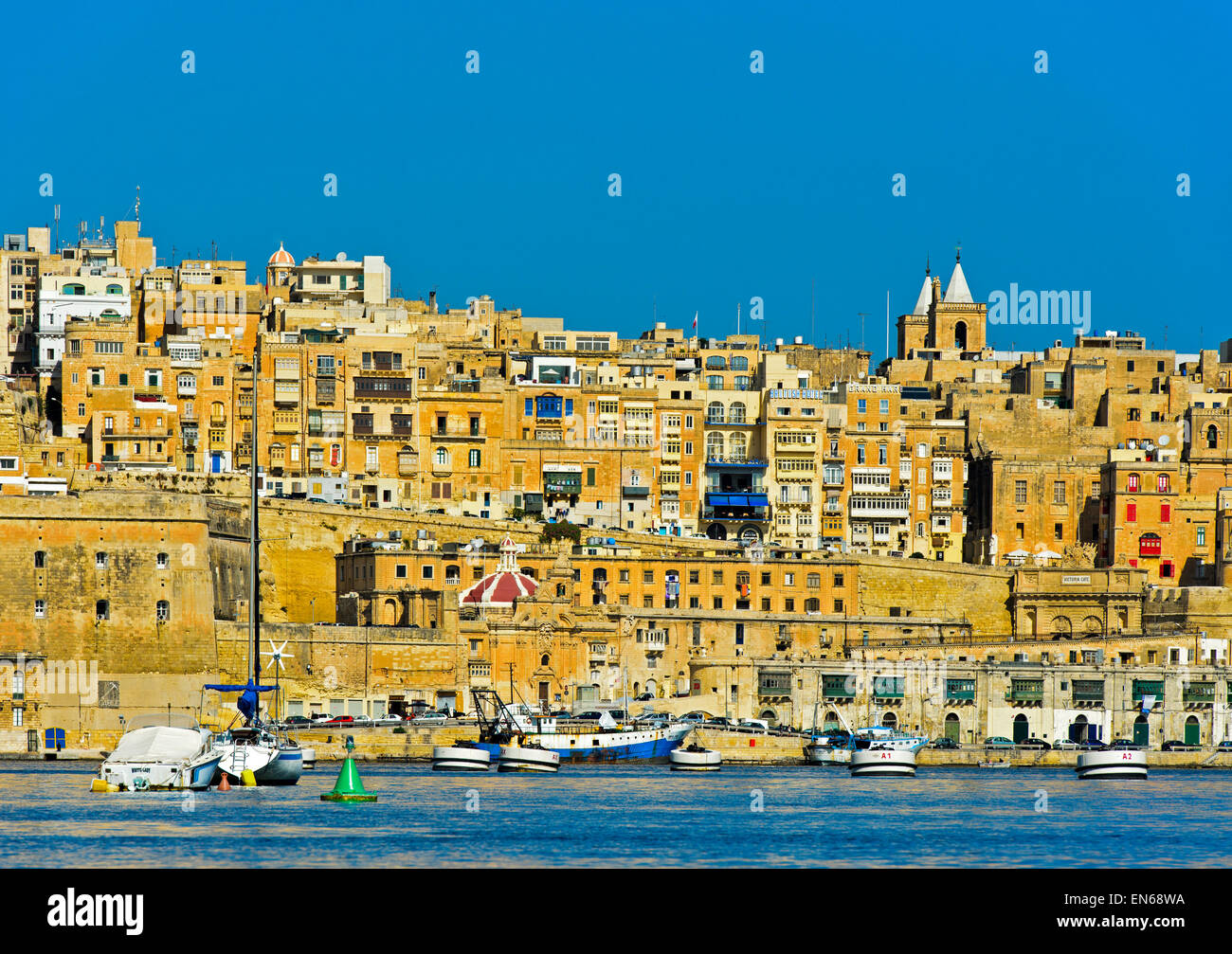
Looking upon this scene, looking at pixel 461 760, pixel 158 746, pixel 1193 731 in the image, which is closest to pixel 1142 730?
pixel 1193 731

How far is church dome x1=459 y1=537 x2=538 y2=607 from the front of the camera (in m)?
76.6

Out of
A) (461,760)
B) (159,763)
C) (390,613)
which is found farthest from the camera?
(390,613)

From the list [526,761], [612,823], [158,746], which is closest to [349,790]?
[158,746]

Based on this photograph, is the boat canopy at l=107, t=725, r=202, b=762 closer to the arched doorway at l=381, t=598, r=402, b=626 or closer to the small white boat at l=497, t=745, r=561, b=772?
the small white boat at l=497, t=745, r=561, b=772

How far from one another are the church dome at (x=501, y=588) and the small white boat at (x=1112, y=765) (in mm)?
20189

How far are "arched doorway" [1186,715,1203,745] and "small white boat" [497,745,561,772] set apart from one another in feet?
84.9

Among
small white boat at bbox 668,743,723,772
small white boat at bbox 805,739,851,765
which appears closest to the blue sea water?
small white boat at bbox 668,743,723,772

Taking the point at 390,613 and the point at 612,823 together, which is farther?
the point at 390,613

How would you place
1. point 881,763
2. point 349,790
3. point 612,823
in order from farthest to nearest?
point 881,763
point 349,790
point 612,823

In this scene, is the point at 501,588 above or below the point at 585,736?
above

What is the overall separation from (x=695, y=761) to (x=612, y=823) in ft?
77.4

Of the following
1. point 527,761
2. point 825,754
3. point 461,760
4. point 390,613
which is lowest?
point 825,754

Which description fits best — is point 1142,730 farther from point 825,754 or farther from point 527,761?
point 527,761

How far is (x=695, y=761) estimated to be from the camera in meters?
67.4
